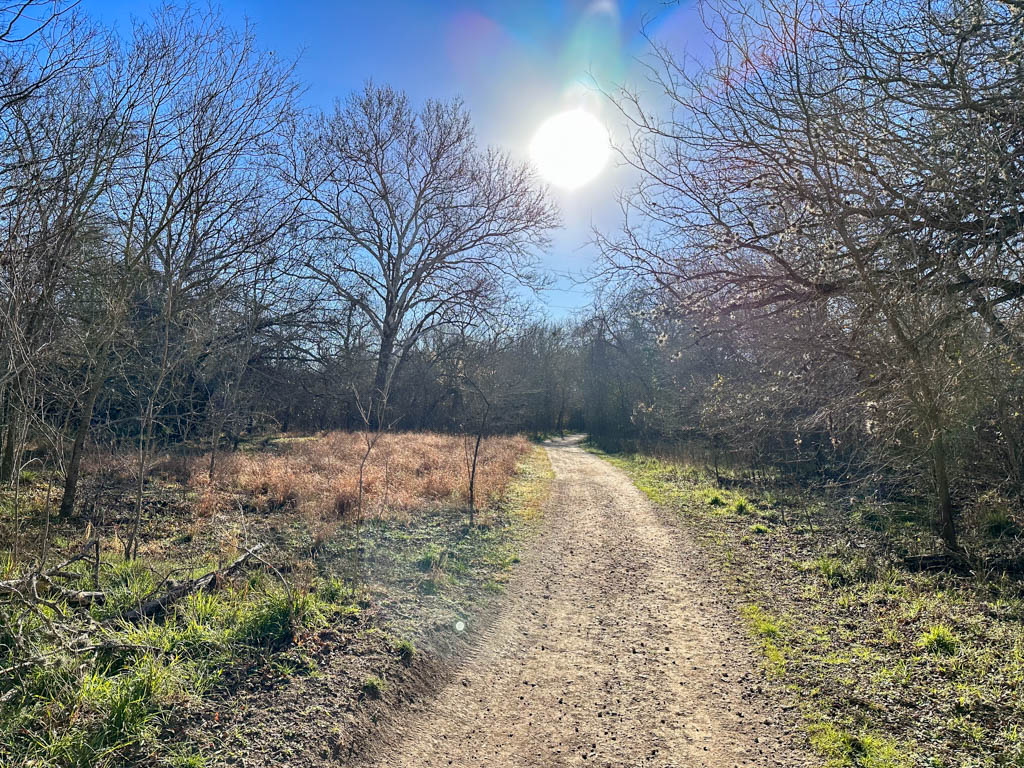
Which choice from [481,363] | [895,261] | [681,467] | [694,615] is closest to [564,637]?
[694,615]

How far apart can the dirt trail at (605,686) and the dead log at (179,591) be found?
2242 mm

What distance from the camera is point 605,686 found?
14.4 ft

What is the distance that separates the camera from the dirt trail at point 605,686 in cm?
359

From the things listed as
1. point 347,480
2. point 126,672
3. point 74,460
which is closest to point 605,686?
point 126,672

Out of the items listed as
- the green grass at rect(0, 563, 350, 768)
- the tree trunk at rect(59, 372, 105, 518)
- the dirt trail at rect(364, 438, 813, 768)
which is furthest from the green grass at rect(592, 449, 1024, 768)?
the tree trunk at rect(59, 372, 105, 518)

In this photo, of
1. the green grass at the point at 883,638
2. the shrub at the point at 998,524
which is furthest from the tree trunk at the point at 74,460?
the shrub at the point at 998,524

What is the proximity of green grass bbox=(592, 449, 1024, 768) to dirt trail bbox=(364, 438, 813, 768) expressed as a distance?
398 millimetres

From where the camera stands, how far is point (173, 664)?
3.64m

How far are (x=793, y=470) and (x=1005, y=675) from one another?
11.1 metres

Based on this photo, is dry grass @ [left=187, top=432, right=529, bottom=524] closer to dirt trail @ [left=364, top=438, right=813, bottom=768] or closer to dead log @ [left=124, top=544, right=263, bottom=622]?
dead log @ [left=124, top=544, right=263, bottom=622]

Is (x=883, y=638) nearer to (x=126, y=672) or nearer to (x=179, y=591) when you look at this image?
(x=126, y=672)

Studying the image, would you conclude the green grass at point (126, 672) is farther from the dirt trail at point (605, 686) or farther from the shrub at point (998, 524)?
the shrub at point (998, 524)

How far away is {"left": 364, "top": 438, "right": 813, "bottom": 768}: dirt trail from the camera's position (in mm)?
3590

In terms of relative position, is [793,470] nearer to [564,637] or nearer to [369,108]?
[564,637]
